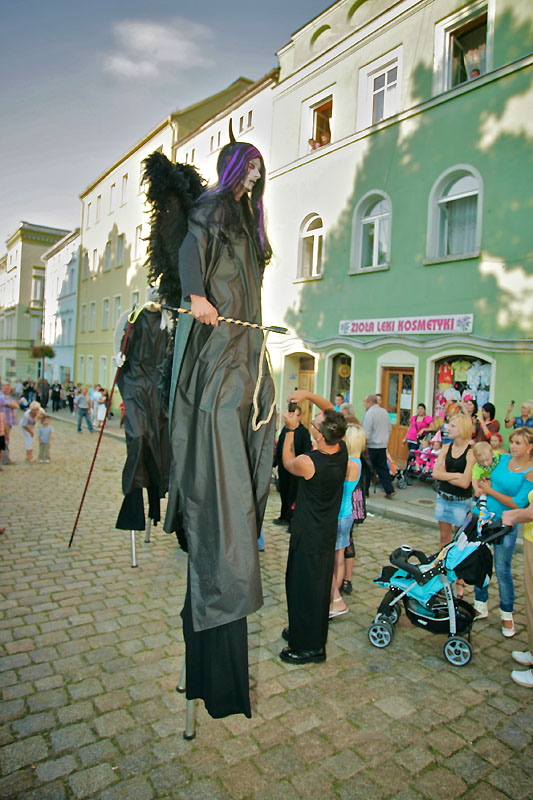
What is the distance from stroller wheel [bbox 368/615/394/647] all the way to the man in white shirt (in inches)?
239

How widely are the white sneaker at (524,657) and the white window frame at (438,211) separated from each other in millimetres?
9469

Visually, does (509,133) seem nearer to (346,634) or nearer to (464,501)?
(464,501)

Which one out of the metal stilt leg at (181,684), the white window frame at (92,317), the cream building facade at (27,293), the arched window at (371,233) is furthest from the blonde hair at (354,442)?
the cream building facade at (27,293)

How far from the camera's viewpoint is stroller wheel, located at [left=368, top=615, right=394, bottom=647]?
4.29 m

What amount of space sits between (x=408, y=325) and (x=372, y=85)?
22.9 feet

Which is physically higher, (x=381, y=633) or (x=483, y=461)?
(x=483, y=461)

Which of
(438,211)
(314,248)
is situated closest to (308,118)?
(314,248)

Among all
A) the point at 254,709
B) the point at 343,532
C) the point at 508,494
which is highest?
the point at 508,494

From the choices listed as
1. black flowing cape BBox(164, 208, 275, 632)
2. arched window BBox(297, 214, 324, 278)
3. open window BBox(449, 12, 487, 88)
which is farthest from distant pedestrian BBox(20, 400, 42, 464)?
open window BBox(449, 12, 487, 88)

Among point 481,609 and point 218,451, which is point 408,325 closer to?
point 481,609

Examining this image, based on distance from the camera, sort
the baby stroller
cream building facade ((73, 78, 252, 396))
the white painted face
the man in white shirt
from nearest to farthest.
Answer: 1. the white painted face
2. the baby stroller
3. the man in white shirt
4. cream building facade ((73, 78, 252, 396))

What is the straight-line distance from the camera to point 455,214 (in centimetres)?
1258

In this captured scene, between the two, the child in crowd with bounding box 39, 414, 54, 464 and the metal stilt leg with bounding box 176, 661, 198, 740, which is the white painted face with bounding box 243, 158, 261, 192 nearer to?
the metal stilt leg with bounding box 176, 661, 198, 740

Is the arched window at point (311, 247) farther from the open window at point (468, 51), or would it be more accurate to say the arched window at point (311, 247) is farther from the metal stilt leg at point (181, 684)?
the metal stilt leg at point (181, 684)
